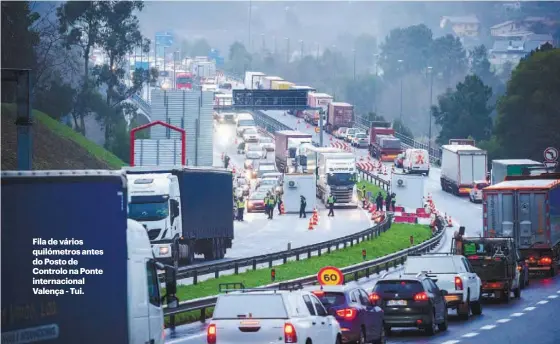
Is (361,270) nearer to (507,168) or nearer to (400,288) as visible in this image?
(400,288)

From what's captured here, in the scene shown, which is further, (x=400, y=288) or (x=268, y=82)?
(x=268, y=82)

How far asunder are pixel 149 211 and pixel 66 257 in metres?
31.3

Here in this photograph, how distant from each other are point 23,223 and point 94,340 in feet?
5.08

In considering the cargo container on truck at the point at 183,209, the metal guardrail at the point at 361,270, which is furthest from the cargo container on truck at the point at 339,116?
the cargo container on truck at the point at 183,209

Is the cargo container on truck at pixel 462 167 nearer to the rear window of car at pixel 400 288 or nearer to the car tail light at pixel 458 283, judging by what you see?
the car tail light at pixel 458 283

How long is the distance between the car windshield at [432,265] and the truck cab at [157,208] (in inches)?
510

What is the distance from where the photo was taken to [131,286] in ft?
62.7

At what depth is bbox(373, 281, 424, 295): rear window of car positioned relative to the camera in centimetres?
3198

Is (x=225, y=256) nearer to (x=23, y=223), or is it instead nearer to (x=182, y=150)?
(x=182, y=150)


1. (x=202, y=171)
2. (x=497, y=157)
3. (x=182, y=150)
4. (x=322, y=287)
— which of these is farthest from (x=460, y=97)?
(x=322, y=287)

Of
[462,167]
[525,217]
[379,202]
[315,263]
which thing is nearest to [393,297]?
[525,217]

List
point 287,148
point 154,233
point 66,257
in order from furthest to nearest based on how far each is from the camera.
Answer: point 287,148 < point 154,233 < point 66,257

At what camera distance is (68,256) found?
17688 mm

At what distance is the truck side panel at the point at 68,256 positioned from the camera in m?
17.4
